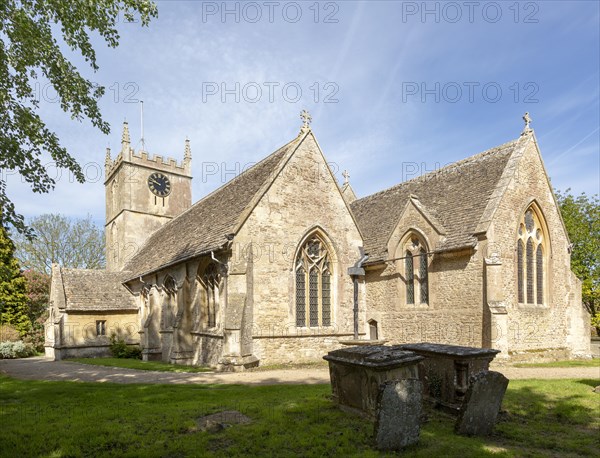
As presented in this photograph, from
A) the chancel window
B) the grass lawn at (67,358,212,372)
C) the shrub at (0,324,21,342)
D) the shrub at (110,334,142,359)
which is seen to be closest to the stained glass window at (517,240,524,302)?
the grass lawn at (67,358,212,372)

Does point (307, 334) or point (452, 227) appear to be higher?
point (452, 227)

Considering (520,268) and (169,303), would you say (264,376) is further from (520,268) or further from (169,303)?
(520,268)

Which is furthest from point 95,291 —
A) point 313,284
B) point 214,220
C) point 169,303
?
point 313,284

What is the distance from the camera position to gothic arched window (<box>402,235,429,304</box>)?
19.9m

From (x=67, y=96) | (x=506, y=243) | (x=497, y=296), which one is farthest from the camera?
(x=506, y=243)

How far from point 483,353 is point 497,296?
9.11 metres

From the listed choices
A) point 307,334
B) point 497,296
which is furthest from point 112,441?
point 497,296

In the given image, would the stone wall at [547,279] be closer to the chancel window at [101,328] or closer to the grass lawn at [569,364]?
the grass lawn at [569,364]

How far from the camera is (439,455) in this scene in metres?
6.14

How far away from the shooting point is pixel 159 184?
117 ft

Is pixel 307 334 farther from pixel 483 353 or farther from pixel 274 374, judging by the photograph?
pixel 483 353

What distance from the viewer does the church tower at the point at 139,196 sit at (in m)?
33.9

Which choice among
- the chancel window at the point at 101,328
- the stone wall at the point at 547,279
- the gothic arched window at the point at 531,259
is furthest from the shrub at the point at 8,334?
the gothic arched window at the point at 531,259

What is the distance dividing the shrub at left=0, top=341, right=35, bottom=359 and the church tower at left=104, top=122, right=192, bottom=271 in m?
8.32
